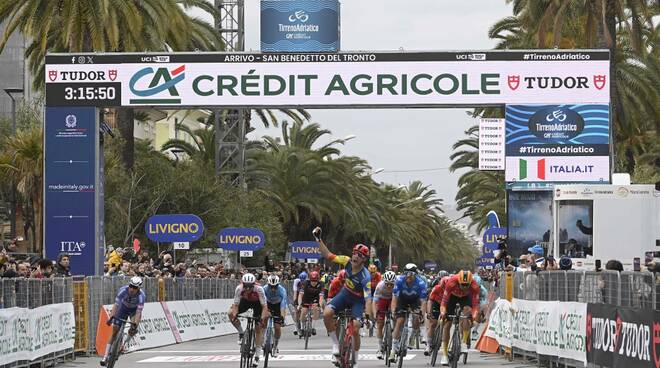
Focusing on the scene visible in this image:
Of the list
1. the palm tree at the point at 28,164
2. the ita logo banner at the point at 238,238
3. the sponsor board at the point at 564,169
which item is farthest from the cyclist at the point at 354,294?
the palm tree at the point at 28,164

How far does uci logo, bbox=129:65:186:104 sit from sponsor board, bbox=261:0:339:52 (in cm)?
235

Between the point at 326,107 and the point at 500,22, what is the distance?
17335 millimetres

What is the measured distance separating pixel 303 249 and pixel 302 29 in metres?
33.2

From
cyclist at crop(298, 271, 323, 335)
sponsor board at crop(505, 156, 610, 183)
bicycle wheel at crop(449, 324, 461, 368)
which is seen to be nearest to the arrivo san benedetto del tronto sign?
sponsor board at crop(505, 156, 610, 183)

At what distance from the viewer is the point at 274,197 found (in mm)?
61906

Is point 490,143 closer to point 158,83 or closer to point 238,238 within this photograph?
point 238,238

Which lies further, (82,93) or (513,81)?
(82,93)

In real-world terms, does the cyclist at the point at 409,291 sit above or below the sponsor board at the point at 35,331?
above

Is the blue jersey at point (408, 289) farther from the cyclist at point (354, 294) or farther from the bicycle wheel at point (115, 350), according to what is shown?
the bicycle wheel at point (115, 350)

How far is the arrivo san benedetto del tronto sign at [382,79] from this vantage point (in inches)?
1369

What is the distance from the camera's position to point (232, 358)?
85.5 feet

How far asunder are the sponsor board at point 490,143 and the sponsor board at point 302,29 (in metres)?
12.6

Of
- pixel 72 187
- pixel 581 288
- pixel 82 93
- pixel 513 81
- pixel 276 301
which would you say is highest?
pixel 513 81

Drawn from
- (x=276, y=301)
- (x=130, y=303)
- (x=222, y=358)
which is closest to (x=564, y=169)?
(x=276, y=301)
